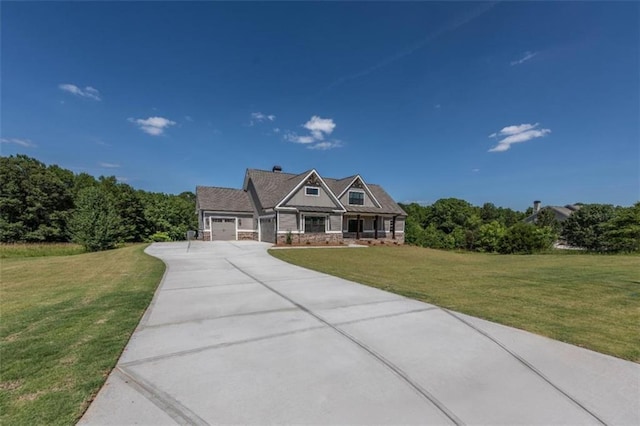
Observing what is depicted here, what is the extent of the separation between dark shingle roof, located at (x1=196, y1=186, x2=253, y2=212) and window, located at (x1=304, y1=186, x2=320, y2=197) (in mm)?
5966

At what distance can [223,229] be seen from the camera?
79.1 ft

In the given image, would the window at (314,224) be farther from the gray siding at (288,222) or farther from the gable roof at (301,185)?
the gable roof at (301,185)

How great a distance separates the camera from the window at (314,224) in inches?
891

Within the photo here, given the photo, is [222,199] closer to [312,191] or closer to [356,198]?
[312,191]

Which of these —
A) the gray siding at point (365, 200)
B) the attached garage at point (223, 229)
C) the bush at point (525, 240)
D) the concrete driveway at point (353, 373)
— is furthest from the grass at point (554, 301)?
the attached garage at point (223, 229)

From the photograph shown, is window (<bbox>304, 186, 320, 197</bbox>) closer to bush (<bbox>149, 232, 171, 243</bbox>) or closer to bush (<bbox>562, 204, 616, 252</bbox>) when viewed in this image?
bush (<bbox>149, 232, 171, 243</bbox>)

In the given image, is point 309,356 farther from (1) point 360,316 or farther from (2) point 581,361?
(2) point 581,361

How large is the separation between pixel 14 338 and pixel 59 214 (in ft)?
123

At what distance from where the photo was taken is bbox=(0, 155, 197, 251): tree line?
97.3 ft

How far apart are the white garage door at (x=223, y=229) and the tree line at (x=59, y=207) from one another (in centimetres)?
839

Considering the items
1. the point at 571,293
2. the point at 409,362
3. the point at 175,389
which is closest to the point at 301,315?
the point at 409,362

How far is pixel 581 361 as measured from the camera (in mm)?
3338

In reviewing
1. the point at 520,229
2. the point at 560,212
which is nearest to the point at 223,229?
the point at 520,229

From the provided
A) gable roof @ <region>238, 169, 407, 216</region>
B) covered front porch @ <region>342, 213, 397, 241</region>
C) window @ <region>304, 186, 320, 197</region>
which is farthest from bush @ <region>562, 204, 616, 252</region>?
window @ <region>304, 186, 320, 197</region>
